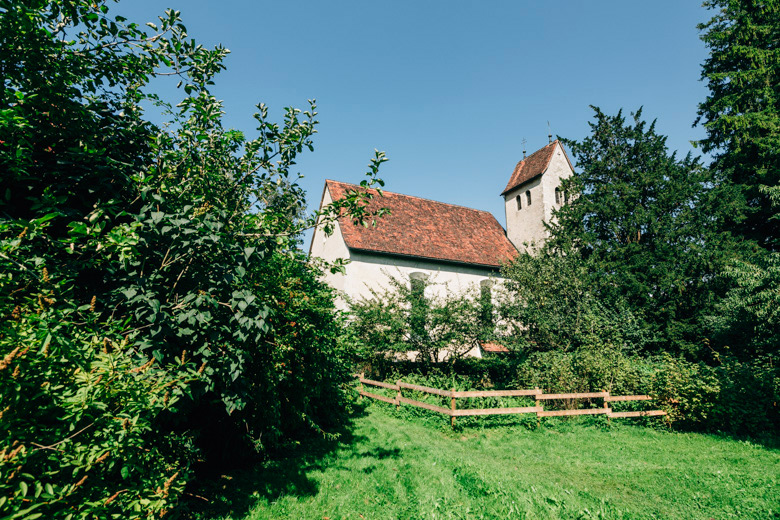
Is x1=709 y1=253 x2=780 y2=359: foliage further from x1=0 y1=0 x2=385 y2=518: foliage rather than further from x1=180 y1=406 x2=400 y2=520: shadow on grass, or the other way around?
x1=0 y1=0 x2=385 y2=518: foliage

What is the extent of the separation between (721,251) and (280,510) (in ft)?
67.9

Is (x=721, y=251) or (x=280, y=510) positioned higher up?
(x=721, y=251)

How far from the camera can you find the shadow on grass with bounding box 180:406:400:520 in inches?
192

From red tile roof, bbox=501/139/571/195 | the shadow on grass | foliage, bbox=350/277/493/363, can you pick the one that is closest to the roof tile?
red tile roof, bbox=501/139/571/195

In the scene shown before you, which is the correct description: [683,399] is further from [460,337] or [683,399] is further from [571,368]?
[460,337]

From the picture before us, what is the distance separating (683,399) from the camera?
11.0 meters

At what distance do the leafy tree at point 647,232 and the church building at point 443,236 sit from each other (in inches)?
111

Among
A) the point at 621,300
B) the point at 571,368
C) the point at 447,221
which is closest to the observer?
the point at 571,368

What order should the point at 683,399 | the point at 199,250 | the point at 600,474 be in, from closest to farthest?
the point at 199,250 → the point at 600,474 → the point at 683,399

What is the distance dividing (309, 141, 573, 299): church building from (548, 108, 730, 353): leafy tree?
2815mm

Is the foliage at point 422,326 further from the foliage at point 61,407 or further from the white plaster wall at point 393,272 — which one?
the foliage at point 61,407

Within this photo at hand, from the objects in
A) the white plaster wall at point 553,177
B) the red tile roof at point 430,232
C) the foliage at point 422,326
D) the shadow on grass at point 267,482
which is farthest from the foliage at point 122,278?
the white plaster wall at point 553,177

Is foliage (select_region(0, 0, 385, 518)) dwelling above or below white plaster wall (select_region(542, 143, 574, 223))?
below

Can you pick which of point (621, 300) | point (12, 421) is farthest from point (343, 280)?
point (12, 421)
